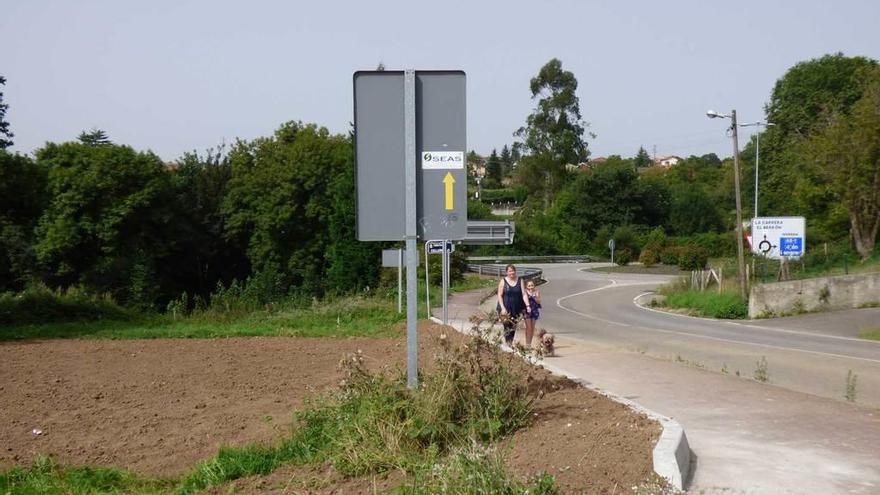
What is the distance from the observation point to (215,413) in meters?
10.2

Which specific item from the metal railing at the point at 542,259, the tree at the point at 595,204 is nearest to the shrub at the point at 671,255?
the metal railing at the point at 542,259

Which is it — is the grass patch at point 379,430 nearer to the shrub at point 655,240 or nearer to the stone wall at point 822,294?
the stone wall at point 822,294

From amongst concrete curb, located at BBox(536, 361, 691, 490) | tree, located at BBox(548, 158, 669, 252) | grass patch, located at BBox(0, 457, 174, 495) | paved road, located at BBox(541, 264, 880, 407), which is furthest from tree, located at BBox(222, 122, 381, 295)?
concrete curb, located at BBox(536, 361, 691, 490)

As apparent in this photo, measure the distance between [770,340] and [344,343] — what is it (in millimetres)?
11810

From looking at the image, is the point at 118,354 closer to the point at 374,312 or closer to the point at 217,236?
the point at 374,312

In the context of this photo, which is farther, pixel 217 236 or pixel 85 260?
pixel 217 236

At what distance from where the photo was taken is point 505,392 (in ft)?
23.8

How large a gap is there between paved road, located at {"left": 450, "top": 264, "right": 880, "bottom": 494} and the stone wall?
2904 millimetres

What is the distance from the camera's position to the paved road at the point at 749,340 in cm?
1455

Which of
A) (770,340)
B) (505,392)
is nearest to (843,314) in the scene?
(770,340)

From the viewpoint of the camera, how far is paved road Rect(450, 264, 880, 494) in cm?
643

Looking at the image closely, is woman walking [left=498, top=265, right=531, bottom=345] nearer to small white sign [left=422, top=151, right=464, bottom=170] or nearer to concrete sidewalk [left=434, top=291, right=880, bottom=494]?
concrete sidewalk [left=434, top=291, right=880, bottom=494]

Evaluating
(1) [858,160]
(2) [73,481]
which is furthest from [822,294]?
(2) [73,481]

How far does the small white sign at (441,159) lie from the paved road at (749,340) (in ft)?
22.9
